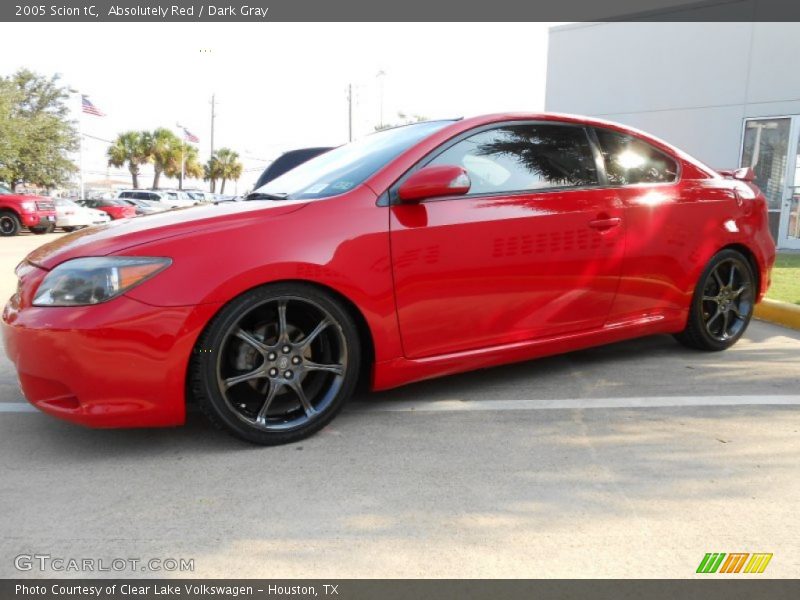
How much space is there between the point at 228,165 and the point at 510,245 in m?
66.0

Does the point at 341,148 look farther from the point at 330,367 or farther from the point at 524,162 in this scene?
the point at 330,367

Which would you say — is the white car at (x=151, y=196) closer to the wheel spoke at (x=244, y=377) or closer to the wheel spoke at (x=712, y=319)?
the wheel spoke at (x=712, y=319)

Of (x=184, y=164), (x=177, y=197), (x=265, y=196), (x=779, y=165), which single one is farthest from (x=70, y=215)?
(x=184, y=164)

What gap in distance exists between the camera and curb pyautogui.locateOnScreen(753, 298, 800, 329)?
17.2 ft

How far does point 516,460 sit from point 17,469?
83.1 inches

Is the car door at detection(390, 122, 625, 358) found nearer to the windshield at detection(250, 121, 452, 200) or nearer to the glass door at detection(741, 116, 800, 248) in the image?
the windshield at detection(250, 121, 452, 200)

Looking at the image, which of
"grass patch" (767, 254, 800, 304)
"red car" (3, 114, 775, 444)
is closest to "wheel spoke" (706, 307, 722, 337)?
"red car" (3, 114, 775, 444)

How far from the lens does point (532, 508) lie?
2.31 meters

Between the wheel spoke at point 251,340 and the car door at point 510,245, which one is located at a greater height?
the car door at point 510,245

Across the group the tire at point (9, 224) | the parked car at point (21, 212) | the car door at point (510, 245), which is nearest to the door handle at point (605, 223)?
the car door at point (510, 245)

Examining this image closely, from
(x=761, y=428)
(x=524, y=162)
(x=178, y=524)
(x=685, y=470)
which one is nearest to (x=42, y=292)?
(x=178, y=524)

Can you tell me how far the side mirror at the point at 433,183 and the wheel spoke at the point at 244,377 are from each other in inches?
40.9

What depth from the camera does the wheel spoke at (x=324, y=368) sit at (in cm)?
292

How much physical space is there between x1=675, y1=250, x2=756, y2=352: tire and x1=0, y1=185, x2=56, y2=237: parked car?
18753mm
